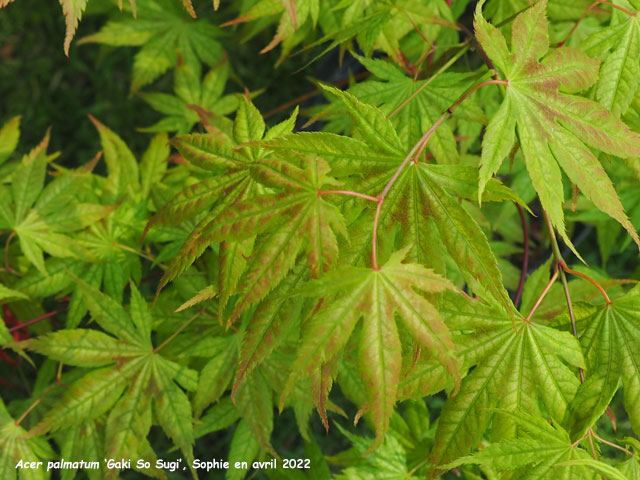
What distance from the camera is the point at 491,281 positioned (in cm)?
90

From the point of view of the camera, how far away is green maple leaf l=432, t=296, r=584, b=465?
1029 mm

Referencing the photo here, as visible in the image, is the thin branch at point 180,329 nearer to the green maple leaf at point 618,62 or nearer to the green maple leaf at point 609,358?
the green maple leaf at point 609,358

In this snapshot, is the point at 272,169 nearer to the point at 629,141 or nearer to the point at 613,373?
the point at 629,141

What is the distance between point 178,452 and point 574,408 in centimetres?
194

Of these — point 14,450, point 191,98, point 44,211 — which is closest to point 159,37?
point 191,98

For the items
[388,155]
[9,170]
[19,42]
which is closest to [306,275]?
[388,155]

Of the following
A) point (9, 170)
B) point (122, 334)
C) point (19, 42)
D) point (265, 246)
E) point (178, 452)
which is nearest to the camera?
point (265, 246)

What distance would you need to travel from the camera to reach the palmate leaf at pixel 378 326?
82cm

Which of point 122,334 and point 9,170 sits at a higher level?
point 9,170

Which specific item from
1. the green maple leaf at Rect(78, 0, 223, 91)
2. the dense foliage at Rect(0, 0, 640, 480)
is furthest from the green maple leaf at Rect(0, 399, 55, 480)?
the green maple leaf at Rect(78, 0, 223, 91)

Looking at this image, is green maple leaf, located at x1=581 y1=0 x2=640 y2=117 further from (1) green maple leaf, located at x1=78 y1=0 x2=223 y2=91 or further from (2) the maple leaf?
(1) green maple leaf, located at x1=78 y1=0 x2=223 y2=91

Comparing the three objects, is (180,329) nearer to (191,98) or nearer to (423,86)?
(423,86)

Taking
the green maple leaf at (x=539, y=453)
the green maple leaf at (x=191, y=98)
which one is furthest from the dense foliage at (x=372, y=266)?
the green maple leaf at (x=191, y=98)

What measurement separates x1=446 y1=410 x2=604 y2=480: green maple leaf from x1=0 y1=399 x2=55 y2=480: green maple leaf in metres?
1.06
